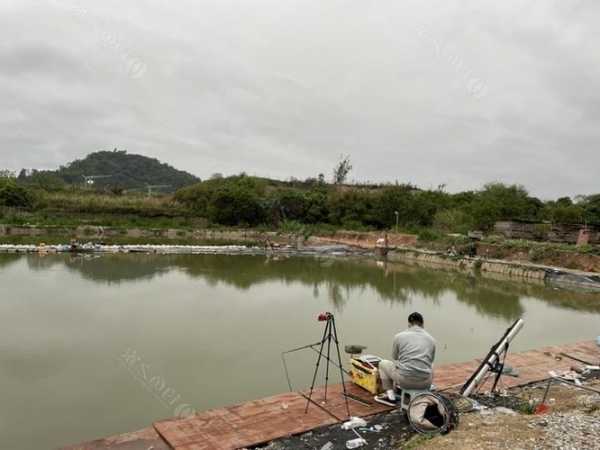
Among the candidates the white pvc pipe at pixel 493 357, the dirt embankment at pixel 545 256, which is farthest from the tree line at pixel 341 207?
the white pvc pipe at pixel 493 357

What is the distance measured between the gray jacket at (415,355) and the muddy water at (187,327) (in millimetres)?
1592

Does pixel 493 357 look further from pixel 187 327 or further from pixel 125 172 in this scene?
pixel 125 172

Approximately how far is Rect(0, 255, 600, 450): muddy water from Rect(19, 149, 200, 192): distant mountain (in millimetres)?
48052

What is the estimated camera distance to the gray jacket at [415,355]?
3.70 meters

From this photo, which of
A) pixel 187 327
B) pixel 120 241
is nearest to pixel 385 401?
pixel 187 327

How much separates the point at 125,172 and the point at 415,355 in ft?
220

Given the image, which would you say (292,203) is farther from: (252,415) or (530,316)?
(252,415)

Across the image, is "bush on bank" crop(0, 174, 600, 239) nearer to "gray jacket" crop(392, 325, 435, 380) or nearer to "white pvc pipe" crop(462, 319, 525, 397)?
"white pvc pipe" crop(462, 319, 525, 397)

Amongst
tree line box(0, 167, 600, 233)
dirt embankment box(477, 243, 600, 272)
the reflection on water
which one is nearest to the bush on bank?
tree line box(0, 167, 600, 233)

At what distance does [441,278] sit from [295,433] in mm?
12071

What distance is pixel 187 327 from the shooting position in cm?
731

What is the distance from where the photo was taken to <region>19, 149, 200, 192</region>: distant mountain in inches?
2378

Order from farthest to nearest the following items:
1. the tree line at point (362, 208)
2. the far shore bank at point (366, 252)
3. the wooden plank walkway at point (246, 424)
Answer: the tree line at point (362, 208) < the far shore bank at point (366, 252) < the wooden plank walkway at point (246, 424)

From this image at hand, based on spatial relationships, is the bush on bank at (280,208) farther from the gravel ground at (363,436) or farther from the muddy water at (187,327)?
the gravel ground at (363,436)
